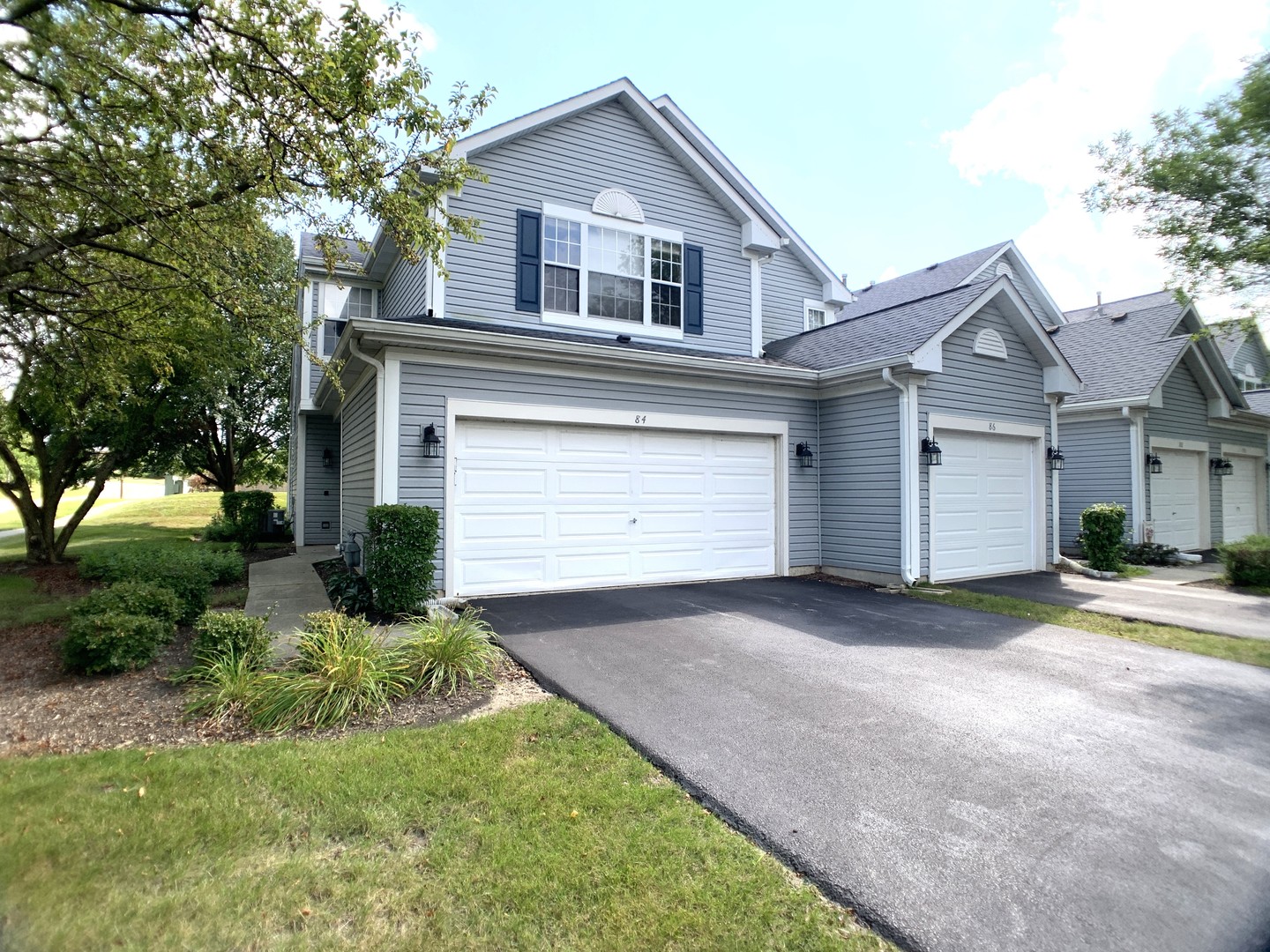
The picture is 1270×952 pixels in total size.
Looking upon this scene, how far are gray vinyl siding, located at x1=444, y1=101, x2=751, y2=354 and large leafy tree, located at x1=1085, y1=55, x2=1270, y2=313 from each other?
5.83 meters

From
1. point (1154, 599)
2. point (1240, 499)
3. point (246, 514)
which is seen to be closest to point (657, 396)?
point (1154, 599)

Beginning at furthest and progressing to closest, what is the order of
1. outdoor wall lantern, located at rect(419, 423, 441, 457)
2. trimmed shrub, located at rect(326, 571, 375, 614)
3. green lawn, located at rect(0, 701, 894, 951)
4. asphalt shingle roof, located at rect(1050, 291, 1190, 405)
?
asphalt shingle roof, located at rect(1050, 291, 1190, 405)
outdoor wall lantern, located at rect(419, 423, 441, 457)
trimmed shrub, located at rect(326, 571, 375, 614)
green lawn, located at rect(0, 701, 894, 951)

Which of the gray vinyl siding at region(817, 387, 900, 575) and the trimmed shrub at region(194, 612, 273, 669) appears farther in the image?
the gray vinyl siding at region(817, 387, 900, 575)

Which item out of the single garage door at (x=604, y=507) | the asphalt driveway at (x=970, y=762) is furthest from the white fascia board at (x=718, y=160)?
the asphalt driveway at (x=970, y=762)

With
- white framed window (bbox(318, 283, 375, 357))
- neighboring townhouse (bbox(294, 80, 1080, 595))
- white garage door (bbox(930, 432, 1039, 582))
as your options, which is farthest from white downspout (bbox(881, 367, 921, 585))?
white framed window (bbox(318, 283, 375, 357))

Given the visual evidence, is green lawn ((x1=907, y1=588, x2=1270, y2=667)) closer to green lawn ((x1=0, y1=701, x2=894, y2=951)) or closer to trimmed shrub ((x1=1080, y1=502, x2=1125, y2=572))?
trimmed shrub ((x1=1080, y1=502, x2=1125, y2=572))

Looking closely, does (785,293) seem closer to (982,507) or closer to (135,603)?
(982,507)

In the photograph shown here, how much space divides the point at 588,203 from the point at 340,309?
22.5 feet

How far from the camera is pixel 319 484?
15.4 m

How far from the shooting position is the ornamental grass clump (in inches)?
168

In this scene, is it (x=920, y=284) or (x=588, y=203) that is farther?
(x=920, y=284)

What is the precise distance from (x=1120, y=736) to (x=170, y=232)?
858cm

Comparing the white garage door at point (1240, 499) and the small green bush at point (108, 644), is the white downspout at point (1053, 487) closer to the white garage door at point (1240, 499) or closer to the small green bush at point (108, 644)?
the white garage door at point (1240, 499)

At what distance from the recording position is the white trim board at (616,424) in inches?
305
